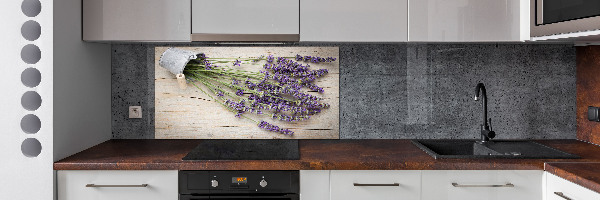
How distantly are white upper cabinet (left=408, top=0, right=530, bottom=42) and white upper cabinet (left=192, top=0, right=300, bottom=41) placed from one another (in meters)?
0.56

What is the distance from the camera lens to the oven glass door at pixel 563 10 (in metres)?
1.83

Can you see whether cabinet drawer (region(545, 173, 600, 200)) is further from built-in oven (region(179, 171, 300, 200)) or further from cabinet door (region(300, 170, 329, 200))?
built-in oven (region(179, 171, 300, 200))

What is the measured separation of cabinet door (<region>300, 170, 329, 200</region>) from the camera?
6.52ft

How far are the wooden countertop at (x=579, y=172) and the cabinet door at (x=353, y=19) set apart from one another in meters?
0.84

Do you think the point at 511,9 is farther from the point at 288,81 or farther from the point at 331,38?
the point at 288,81

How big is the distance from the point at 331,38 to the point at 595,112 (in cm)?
138

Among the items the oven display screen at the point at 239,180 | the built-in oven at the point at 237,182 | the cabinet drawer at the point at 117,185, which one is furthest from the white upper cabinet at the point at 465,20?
the cabinet drawer at the point at 117,185

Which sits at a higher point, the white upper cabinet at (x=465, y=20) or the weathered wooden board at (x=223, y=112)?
the white upper cabinet at (x=465, y=20)

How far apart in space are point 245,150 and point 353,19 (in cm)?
78

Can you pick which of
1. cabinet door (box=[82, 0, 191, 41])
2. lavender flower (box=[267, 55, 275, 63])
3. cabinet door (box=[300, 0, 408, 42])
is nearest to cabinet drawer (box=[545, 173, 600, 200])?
cabinet door (box=[300, 0, 408, 42])

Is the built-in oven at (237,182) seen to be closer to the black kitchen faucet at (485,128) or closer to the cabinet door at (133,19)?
the cabinet door at (133,19)

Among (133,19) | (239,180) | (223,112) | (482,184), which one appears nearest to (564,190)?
(482,184)

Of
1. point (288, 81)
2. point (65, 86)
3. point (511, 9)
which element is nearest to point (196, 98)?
point (288, 81)

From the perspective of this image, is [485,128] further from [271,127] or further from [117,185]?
[117,185]
